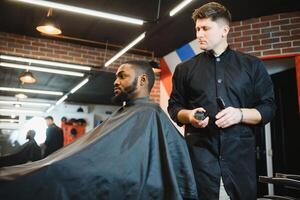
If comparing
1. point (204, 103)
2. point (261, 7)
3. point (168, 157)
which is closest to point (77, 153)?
point (168, 157)

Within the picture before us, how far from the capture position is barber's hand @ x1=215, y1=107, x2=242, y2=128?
4.35 ft

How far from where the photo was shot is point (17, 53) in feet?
18.7

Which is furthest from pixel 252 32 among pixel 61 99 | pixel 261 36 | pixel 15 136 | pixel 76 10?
pixel 15 136

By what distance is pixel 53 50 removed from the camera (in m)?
6.00

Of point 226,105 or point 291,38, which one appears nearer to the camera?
point 226,105

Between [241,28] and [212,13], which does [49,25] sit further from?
[212,13]

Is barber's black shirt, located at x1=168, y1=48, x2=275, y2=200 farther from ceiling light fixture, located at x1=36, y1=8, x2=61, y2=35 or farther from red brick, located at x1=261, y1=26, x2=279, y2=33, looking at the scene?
red brick, located at x1=261, y1=26, x2=279, y2=33

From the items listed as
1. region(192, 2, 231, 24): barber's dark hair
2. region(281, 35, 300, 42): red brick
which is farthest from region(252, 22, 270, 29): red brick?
region(192, 2, 231, 24): barber's dark hair

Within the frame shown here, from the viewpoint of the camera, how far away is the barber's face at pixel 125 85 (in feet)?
5.97

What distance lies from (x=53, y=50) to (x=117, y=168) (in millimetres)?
5077

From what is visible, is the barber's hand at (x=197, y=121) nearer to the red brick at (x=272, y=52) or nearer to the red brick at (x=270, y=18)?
the red brick at (x=272, y=52)

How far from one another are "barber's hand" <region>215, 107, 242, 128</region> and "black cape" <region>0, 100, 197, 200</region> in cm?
26

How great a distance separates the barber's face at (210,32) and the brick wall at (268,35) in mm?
3358

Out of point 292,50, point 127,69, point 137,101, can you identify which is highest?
point 292,50
